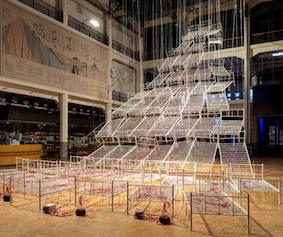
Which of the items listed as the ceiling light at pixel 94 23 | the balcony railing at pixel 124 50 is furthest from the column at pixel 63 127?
the balcony railing at pixel 124 50

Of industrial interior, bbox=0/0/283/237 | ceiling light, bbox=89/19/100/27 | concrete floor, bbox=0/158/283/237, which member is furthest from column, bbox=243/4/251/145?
concrete floor, bbox=0/158/283/237

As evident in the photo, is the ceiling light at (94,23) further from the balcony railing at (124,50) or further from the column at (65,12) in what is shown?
the column at (65,12)

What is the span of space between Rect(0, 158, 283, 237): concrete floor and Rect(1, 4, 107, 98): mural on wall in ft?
32.1

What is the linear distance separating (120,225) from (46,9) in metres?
13.9

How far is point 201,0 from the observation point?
21.1m

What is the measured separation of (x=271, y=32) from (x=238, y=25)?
2.42 meters

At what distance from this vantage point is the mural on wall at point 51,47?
13289 mm

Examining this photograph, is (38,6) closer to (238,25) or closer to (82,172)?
(82,172)

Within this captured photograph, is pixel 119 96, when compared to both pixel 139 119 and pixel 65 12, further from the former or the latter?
pixel 139 119

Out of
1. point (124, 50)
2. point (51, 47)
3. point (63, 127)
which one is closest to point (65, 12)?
point (51, 47)

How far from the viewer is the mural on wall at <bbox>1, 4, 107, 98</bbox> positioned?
1329 cm

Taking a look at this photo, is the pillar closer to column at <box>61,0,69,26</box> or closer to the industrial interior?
column at <box>61,0,69,26</box>

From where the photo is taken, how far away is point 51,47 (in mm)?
15430

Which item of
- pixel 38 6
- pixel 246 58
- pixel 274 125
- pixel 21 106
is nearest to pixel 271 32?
pixel 246 58
